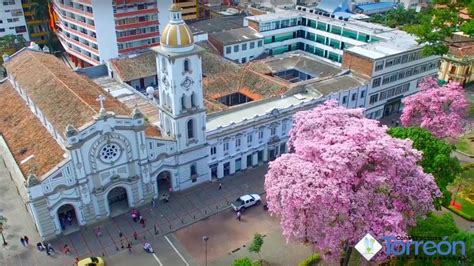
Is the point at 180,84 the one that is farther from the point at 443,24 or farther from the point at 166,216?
the point at 443,24

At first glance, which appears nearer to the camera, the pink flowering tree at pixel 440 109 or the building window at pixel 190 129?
the building window at pixel 190 129

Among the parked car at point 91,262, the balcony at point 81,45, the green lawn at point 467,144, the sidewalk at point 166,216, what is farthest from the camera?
the balcony at point 81,45

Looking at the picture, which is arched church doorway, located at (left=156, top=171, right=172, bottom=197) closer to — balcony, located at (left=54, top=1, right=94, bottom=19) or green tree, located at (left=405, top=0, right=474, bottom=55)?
green tree, located at (left=405, top=0, right=474, bottom=55)

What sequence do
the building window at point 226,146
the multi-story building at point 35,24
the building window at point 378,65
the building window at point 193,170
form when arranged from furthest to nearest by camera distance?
the multi-story building at point 35,24, the building window at point 378,65, the building window at point 226,146, the building window at point 193,170

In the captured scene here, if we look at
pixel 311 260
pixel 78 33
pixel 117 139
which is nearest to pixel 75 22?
pixel 78 33

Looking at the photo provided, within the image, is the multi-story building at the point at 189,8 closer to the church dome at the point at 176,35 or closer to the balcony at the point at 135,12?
the balcony at the point at 135,12

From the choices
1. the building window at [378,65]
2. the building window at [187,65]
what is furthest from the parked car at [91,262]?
the building window at [378,65]

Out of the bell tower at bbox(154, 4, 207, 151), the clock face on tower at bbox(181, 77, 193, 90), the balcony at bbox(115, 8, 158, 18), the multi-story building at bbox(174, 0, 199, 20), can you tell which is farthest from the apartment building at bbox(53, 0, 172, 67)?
the clock face on tower at bbox(181, 77, 193, 90)

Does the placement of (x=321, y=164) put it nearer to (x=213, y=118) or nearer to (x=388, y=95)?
(x=213, y=118)

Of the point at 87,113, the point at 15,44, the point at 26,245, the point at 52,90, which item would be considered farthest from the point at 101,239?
the point at 15,44
